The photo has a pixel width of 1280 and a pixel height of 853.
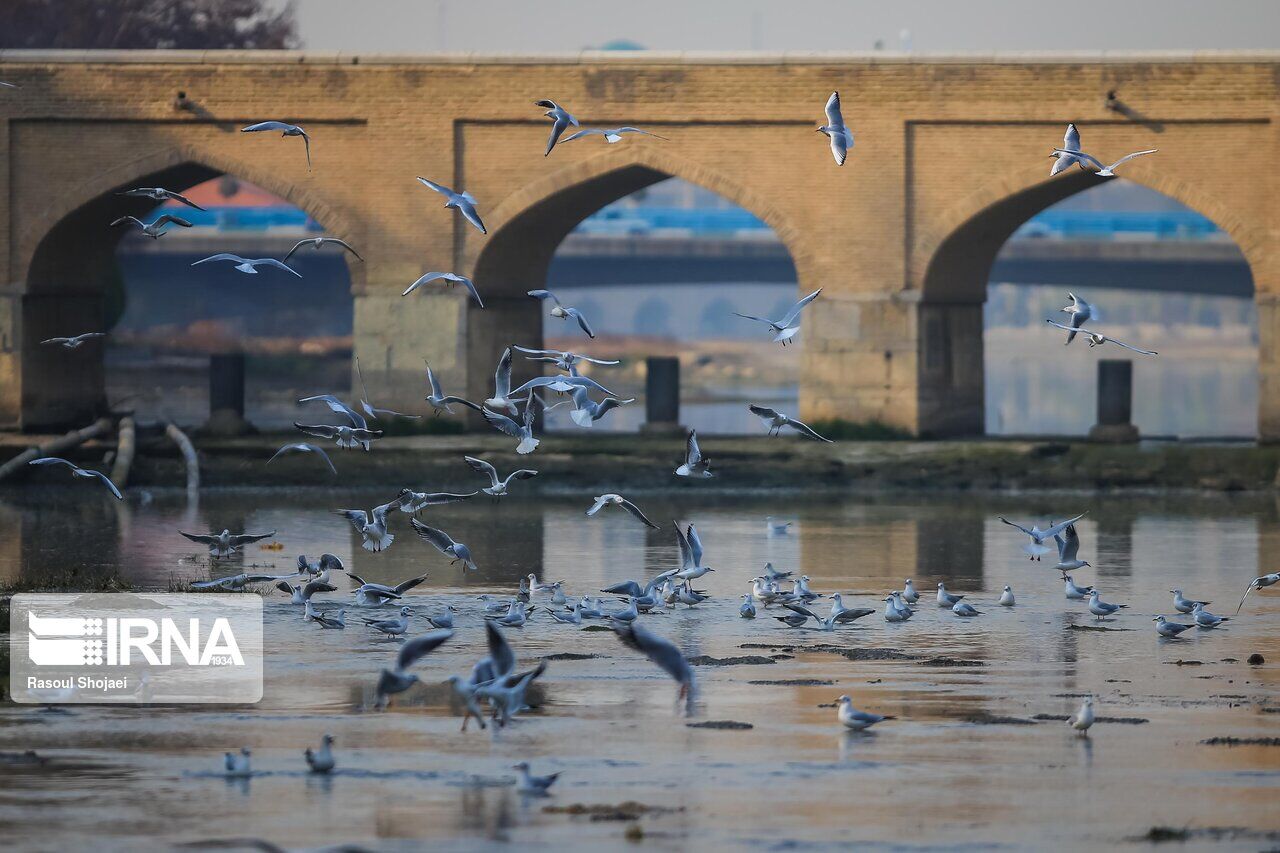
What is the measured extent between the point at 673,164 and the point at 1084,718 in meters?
17.1

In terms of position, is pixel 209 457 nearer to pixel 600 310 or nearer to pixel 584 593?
pixel 584 593

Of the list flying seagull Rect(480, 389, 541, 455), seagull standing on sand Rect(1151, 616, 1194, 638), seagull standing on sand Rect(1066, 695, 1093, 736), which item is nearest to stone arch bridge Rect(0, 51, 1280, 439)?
flying seagull Rect(480, 389, 541, 455)

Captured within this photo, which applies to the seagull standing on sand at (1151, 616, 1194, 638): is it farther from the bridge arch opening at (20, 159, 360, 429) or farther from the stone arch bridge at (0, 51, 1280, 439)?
the bridge arch opening at (20, 159, 360, 429)

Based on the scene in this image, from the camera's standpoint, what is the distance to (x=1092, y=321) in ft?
218

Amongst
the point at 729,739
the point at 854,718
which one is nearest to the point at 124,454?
the point at 729,739

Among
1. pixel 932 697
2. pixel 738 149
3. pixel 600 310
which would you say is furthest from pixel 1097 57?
pixel 600 310

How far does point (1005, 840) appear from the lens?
26.1 ft

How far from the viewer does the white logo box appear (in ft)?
35.3

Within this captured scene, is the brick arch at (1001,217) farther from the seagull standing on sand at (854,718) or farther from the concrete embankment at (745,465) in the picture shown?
the seagull standing on sand at (854,718)

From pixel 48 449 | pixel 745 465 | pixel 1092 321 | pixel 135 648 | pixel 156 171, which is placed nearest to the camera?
pixel 135 648

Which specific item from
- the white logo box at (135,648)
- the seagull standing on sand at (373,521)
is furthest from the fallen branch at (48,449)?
the white logo box at (135,648)

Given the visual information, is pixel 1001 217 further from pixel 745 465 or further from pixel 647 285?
pixel 647 285

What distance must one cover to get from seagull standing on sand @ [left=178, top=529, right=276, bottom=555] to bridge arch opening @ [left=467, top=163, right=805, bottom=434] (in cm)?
971

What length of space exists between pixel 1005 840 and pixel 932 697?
282 centimetres
